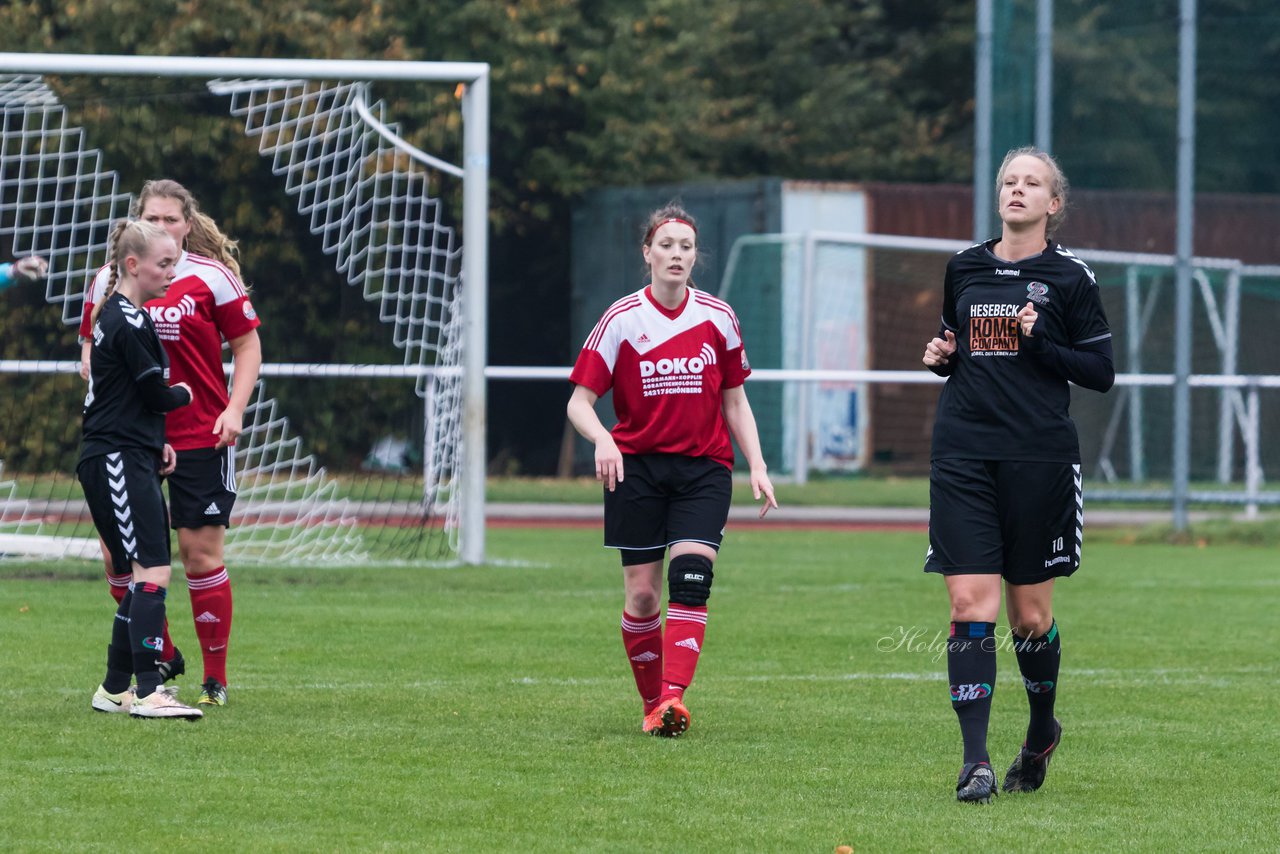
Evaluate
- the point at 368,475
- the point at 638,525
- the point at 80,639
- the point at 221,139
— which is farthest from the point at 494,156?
the point at 638,525

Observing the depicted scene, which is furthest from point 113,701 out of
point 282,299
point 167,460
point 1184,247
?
point 1184,247

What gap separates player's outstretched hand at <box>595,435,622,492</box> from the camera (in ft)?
21.7

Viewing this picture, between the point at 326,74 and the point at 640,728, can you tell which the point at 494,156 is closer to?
the point at 326,74

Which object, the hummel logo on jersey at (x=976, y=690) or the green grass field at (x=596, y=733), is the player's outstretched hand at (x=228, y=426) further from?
the hummel logo on jersey at (x=976, y=690)

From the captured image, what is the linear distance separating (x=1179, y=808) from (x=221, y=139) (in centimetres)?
1688

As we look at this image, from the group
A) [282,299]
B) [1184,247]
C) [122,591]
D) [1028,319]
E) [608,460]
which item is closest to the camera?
[1028,319]

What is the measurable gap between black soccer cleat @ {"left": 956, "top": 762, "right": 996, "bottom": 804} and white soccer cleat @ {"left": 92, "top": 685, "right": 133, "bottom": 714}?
3.06 metres

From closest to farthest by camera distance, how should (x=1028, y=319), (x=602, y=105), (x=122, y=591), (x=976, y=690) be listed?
1. (x=1028, y=319)
2. (x=976, y=690)
3. (x=122, y=591)
4. (x=602, y=105)

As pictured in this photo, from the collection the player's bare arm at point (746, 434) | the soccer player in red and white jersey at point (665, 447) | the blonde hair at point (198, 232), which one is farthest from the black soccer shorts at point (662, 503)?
the blonde hair at point (198, 232)

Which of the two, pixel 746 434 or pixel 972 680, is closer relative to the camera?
pixel 972 680

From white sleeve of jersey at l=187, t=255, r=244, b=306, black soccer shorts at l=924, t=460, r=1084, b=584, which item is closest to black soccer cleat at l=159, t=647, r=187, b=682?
white sleeve of jersey at l=187, t=255, r=244, b=306

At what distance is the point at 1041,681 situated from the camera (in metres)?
5.96

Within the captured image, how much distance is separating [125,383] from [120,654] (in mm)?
992

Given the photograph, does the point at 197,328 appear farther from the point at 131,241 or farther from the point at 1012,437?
the point at 1012,437
